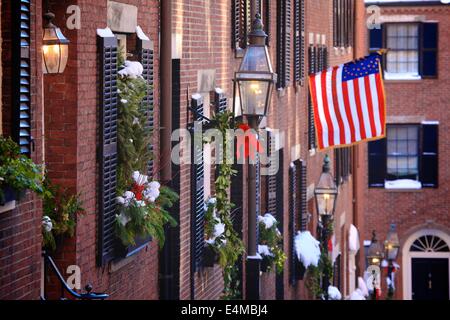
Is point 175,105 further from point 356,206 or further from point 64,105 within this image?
point 356,206

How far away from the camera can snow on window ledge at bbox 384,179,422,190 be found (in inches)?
1640

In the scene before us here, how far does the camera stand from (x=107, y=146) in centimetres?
1063

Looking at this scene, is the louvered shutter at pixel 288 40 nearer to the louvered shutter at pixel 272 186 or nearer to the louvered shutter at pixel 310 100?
the louvered shutter at pixel 272 186

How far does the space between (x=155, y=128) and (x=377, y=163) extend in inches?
1175

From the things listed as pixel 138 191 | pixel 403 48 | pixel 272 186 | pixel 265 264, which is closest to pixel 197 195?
pixel 138 191

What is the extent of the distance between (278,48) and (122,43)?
946cm

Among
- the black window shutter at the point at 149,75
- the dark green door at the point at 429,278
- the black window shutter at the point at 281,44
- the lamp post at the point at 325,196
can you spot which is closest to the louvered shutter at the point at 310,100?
the lamp post at the point at 325,196

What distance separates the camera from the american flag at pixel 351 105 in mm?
20125

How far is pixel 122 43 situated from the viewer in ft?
38.4

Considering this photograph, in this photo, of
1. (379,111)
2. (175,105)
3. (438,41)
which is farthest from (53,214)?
(438,41)

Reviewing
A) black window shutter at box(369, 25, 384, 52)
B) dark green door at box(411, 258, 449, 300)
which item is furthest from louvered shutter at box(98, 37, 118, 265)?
dark green door at box(411, 258, 449, 300)

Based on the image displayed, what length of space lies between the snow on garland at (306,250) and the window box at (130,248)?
1181cm

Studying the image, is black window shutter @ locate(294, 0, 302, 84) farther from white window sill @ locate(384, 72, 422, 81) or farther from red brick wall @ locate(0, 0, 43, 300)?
white window sill @ locate(384, 72, 422, 81)

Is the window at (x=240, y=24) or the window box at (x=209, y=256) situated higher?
the window at (x=240, y=24)
